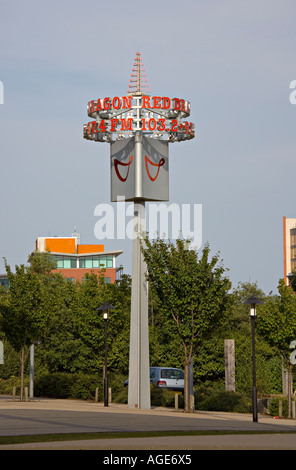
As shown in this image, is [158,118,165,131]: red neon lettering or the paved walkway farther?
[158,118,165,131]: red neon lettering

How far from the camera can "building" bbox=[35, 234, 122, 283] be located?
13925 centimetres

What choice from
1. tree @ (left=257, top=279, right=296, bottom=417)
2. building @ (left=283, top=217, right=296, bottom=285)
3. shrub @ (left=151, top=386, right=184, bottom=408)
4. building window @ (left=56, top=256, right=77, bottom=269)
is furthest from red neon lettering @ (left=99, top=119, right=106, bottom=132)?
building @ (left=283, top=217, right=296, bottom=285)

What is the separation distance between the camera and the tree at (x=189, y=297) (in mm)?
36375

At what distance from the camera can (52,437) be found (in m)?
19.5

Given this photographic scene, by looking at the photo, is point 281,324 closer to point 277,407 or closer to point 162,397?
point 277,407

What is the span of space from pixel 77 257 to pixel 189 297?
11387 cm

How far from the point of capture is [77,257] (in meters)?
149

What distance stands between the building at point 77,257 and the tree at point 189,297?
95.4 metres

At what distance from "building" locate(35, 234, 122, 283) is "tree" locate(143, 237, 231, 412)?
313 feet

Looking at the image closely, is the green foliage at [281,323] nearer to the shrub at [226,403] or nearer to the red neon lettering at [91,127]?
the shrub at [226,403]

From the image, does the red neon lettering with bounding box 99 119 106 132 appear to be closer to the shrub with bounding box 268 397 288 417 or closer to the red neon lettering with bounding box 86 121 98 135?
the red neon lettering with bounding box 86 121 98 135

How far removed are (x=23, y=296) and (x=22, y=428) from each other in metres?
17.4

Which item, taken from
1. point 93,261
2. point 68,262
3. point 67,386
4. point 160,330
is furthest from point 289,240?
point 67,386

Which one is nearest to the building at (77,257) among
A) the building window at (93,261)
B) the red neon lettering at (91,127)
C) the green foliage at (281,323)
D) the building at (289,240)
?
the building window at (93,261)
